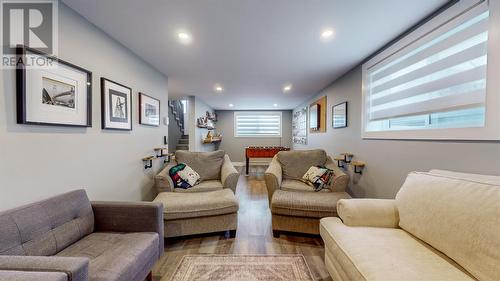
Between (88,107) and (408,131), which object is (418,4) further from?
(88,107)

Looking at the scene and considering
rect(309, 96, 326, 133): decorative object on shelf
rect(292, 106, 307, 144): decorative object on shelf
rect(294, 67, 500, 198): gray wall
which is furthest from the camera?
rect(292, 106, 307, 144): decorative object on shelf

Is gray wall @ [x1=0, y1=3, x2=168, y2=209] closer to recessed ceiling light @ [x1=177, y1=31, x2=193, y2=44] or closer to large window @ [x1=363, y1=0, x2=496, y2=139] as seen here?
recessed ceiling light @ [x1=177, y1=31, x2=193, y2=44]

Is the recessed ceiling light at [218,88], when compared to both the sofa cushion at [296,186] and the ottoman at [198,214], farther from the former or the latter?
the ottoman at [198,214]

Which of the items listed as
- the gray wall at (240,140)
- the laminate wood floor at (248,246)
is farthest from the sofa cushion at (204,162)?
the gray wall at (240,140)

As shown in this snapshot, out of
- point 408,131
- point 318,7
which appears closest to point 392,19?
point 318,7

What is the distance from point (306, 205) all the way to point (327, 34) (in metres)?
1.81

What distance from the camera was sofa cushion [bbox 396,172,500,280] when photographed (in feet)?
3.17

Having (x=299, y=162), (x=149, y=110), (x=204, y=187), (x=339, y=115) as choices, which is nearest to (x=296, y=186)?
(x=299, y=162)

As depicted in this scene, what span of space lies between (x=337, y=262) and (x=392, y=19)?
208 centimetres

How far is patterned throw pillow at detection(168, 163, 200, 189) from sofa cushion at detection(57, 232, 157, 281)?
3.70 feet

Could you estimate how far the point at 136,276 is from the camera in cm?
127

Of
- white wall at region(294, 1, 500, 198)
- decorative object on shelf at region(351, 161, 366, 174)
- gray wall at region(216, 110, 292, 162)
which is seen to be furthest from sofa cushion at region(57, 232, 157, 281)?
gray wall at region(216, 110, 292, 162)

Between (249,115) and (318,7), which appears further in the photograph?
(249,115)

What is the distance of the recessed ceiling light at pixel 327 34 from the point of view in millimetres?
2027
